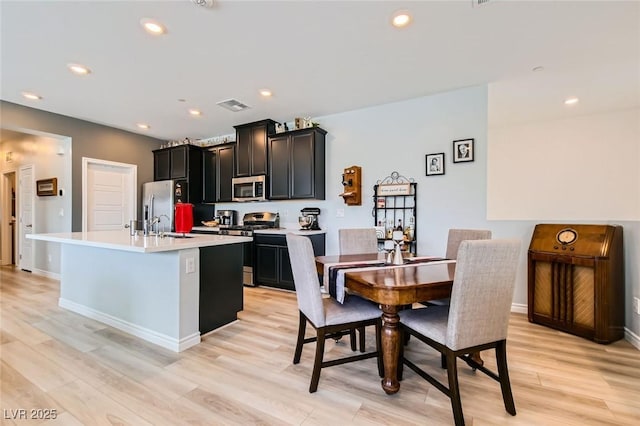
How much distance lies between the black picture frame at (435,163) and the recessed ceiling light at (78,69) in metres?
3.99

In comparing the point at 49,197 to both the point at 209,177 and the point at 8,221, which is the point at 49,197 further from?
the point at 209,177

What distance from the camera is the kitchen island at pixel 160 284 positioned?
2.31m

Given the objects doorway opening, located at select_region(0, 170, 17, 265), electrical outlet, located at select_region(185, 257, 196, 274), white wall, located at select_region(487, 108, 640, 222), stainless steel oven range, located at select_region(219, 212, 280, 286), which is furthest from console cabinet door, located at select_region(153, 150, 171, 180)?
white wall, located at select_region(487, 108, 640, 222)

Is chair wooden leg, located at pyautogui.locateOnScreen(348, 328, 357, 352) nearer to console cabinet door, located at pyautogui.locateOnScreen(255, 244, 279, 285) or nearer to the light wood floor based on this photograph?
the light wood floor

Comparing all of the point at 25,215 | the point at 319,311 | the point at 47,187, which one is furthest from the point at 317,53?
the point at 25,215

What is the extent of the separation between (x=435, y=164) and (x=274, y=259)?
8.57 ft

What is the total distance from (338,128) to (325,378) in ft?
11.2

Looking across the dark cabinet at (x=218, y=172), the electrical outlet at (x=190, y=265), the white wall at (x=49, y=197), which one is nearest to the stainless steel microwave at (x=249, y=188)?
the dark cabinet at (x=218, y=172)

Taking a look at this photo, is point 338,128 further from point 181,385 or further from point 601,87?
point 181,385

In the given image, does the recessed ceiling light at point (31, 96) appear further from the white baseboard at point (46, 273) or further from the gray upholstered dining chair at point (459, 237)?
the gray upholstered dining chair at point (459, 237)

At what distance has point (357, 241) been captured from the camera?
283 cm

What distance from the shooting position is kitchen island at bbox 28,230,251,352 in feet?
7.58

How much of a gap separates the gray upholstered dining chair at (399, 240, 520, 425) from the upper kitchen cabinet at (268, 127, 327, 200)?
9.50 feet

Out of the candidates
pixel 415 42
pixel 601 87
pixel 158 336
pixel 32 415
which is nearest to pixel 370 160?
pixel 415 42
